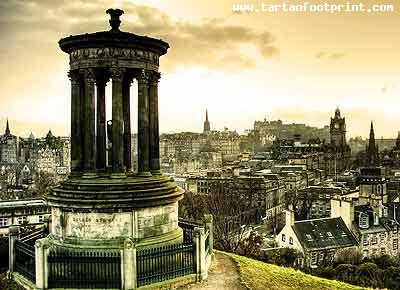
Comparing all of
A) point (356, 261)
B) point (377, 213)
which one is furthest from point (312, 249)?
point (377, 213)

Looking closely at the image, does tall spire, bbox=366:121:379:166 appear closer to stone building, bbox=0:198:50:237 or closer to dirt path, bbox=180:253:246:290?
stone building, bbox=0:198:50:237

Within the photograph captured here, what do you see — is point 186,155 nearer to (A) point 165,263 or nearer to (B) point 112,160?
(B) point 112,160

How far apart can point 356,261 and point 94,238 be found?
34.3 meters

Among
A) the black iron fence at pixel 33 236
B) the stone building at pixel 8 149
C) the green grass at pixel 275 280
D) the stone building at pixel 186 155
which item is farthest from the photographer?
the stone building at pixel 8 149

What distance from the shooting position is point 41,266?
1386 cm

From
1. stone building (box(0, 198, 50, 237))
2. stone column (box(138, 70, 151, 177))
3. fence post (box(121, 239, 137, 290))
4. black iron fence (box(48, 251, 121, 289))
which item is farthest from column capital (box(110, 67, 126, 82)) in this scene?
stone building (box(0, 198, 50, 237))

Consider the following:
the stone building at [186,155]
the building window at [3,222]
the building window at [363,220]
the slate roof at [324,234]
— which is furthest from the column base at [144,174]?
the stone building at [186,155]

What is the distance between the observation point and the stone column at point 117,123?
1598 cm

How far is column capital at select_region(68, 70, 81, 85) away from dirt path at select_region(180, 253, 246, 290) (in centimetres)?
810

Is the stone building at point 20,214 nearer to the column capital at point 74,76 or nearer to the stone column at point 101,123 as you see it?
the stone column at point 101,123

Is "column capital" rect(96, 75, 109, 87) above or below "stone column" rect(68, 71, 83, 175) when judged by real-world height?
above

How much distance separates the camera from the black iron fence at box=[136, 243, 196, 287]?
45.6 ft

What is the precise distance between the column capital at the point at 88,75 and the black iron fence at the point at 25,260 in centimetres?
579

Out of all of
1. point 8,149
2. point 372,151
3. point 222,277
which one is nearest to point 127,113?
point 222,277
